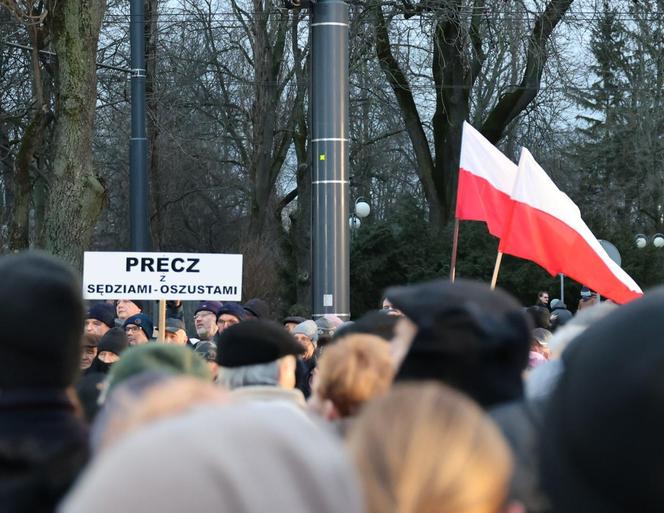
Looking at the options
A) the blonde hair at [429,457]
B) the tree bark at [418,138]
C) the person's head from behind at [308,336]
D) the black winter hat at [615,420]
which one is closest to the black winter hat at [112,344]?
the person's head from behind at [308,336]

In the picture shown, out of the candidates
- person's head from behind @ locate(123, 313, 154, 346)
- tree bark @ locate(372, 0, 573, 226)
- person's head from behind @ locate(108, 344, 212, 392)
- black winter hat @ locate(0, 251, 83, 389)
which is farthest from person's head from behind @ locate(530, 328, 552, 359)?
tree bark @ locate(372, 0, 573, 226)

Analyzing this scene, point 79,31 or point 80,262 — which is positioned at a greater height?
point 79,31

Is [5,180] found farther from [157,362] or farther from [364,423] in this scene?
[364,423]

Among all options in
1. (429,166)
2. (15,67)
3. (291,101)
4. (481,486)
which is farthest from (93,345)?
(291,101)

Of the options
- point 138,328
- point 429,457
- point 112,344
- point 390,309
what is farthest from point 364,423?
point 138,328

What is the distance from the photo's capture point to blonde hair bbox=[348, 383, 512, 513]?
1753 mm

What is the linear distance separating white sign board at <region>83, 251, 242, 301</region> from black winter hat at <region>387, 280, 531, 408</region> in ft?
25.2

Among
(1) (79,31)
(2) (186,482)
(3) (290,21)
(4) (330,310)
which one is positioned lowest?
(4) (330,310)

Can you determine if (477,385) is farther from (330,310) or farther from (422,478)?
(330,310)

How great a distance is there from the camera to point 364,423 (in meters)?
1.88

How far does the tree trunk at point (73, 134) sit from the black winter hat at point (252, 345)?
10.2 meters

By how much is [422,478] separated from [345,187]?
11.6 metres

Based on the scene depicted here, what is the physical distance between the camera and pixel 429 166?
2833 centimetres

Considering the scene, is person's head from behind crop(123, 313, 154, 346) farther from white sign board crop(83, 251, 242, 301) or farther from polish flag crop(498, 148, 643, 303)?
polish flag crop(498, 148, 643, 303)
